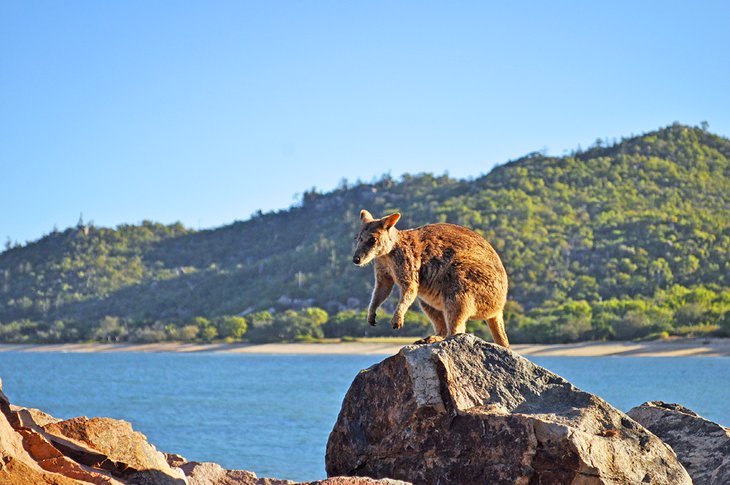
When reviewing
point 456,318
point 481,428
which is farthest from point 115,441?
point 456,318

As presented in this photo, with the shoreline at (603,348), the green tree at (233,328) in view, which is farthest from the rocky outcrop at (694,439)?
the green tree at (233,328)

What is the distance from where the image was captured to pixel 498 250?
8169 centimetres

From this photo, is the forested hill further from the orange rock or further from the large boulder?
the orange rock

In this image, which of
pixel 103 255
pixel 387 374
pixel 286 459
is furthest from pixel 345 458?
pixel 103 255

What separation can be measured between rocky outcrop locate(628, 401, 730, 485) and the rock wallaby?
123 centimetres

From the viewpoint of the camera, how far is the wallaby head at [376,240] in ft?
28.7

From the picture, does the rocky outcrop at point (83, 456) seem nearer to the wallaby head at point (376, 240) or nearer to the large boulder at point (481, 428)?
the large boulder at point (481, 428)

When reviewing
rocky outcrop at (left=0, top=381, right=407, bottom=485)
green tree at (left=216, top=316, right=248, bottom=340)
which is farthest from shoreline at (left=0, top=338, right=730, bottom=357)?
rocky outcrop at (left=0, top=381, right=407, bottom=485)

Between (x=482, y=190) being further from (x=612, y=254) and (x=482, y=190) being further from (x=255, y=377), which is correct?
(x=255, y=377)

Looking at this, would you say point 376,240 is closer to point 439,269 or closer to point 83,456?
point 439,269

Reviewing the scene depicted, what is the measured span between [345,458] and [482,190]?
102 m

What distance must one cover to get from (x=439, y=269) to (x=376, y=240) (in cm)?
53

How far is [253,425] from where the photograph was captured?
156 ft

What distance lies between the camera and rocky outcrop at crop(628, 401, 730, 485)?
26.1ft
